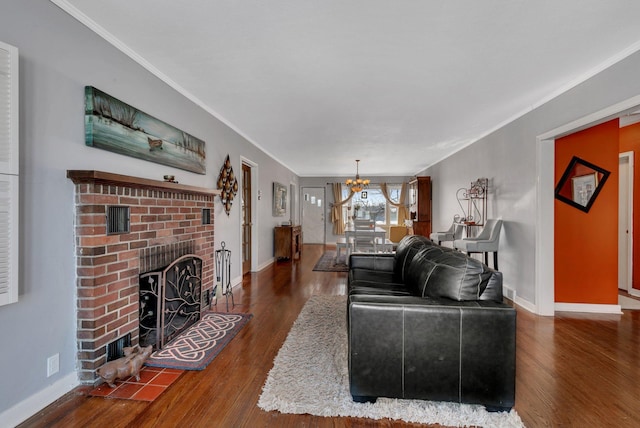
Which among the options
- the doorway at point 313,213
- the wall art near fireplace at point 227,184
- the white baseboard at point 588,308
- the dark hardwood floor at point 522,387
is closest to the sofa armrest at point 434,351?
the dark hardwood floor at point 522,387

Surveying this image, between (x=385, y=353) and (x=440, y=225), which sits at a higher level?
(x=440, y=225)

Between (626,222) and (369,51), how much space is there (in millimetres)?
4688

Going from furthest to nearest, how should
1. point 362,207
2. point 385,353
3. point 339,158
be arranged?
1. point 362,207
2. point 339,158
3. point 385,353

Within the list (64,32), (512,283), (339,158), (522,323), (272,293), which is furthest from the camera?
(339,158)

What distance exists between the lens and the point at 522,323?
304 cm

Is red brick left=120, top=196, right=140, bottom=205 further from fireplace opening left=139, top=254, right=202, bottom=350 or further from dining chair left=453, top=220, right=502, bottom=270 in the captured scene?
dining chair left=453, top=220, right=502, bottom=270

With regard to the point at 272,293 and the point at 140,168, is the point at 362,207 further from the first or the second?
the point at 140,168

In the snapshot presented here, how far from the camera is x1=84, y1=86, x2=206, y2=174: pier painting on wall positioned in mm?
1984

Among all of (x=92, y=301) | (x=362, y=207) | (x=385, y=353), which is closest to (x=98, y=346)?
(x=92, y=301)

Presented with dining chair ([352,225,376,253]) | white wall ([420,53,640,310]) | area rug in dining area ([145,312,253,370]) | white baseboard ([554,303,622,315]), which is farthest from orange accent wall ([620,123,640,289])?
area rug in dining area ([145,312,253,370])

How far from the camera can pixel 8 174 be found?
1462 mm

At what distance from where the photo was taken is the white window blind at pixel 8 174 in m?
1.44

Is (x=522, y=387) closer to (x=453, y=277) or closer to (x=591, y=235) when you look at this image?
(x=453, y=277)

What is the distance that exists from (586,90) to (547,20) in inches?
48.2
